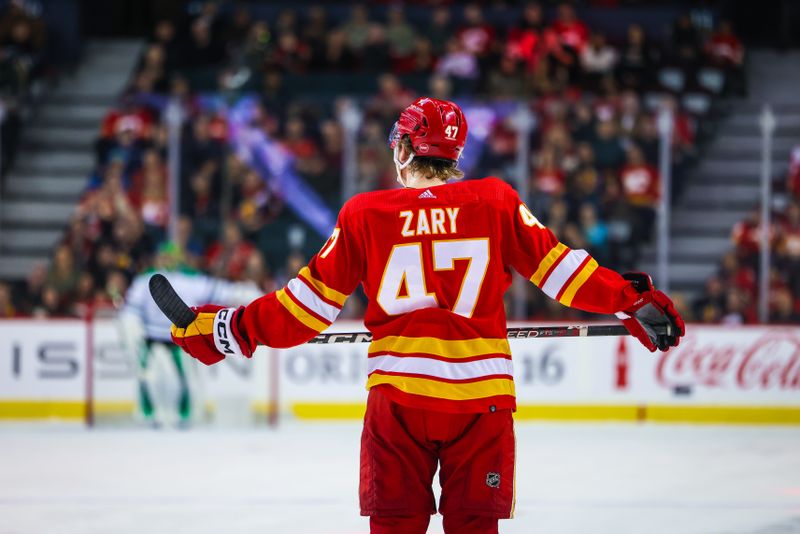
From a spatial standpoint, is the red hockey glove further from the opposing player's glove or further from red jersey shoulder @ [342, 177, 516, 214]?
the opposing player's glove

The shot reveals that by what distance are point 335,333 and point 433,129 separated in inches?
25.2

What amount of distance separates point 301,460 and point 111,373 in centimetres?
231

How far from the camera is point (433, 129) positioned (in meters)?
3.19

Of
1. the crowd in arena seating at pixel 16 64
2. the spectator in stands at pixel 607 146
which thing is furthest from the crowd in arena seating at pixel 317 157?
the crowd in arena seating at pixel 16 64

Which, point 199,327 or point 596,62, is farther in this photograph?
point 596,62

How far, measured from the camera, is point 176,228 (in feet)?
31.2

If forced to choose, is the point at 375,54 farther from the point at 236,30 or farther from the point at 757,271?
the point at 757,271

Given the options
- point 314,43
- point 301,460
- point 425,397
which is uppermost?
point 314,43

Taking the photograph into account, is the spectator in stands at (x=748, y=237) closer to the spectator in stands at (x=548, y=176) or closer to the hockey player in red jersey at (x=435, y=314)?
the spectator in stands at (x=548, y=176)

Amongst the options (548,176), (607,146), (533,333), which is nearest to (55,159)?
(548,176)

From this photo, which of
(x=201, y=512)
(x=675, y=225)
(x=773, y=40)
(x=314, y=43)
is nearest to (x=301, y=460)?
(x=201, y=512)

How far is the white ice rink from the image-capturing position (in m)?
5.15

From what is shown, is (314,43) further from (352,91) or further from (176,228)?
(176,228)

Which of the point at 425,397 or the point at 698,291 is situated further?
the point at 698,291
